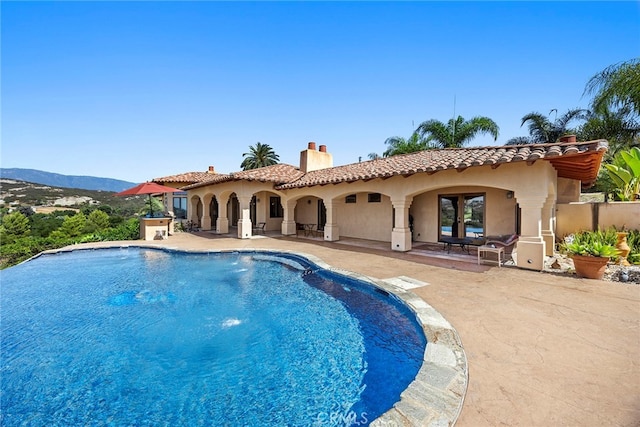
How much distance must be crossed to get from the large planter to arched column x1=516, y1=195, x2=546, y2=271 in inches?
36.5

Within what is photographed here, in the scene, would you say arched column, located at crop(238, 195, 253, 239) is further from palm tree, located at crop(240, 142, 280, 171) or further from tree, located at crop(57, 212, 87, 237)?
palm tree, located at crop(240, 142, 280, 171)

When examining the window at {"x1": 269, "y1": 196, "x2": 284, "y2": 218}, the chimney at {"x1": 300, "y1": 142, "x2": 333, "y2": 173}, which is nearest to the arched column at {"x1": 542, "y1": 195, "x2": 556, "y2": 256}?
the chimney at {"x1": 300, "y1": 142, "x2": 333, "y2": 173}

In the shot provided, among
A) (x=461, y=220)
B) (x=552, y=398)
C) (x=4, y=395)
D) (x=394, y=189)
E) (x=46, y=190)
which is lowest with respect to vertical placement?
(x=4, y=395)

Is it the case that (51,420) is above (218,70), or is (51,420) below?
below

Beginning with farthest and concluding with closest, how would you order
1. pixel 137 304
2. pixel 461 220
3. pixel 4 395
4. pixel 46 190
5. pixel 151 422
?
1. pixel 46 190
2. pixel 461 220
3. pixel 137 304
4. pixel 4 395
5. pixel 151 422

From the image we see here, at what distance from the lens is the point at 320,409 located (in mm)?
3480

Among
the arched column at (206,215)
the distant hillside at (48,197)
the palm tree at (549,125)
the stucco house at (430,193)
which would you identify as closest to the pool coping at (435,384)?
the stucco house at (430,193)

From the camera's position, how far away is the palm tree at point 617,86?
11.5m

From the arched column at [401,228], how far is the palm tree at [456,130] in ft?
50.8

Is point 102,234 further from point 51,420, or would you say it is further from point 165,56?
point 51,420

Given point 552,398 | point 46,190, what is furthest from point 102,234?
point 46,190

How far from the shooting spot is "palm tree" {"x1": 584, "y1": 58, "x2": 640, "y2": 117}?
1145 centimetres

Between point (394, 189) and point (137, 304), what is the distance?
10.9m

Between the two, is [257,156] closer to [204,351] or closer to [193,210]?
[193,210]
